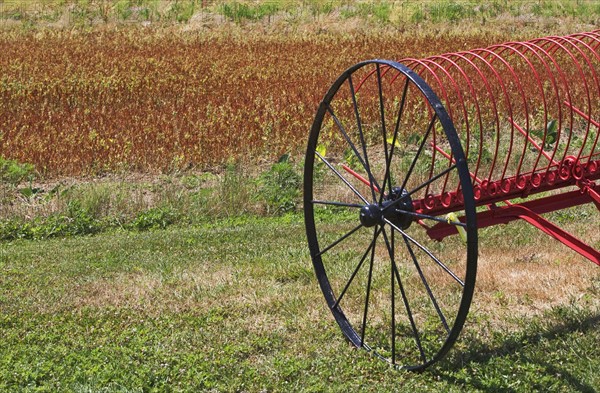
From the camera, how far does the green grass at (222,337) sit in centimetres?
476

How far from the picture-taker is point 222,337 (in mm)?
5473

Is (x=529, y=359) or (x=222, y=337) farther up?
(x=529, y=359)

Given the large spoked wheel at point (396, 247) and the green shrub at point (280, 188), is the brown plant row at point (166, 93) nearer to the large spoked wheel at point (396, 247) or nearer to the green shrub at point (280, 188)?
the green shrub at point (280, 188)

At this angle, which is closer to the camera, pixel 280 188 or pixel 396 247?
pixel 396 247

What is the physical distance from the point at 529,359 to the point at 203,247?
Answer: 12.3 ft

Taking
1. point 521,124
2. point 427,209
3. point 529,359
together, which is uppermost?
point 427,209

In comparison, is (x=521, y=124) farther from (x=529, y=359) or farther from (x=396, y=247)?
(x=529, y=359)

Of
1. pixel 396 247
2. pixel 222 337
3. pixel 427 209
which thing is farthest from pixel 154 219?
pixel 427 209

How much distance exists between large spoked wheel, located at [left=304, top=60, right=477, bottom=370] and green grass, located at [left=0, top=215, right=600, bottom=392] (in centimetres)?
19

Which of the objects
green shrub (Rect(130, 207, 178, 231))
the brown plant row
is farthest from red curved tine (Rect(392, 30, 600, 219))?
green shrub (Rect(130, 207, 178, 231))

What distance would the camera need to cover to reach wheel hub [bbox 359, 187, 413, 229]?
15.8ft

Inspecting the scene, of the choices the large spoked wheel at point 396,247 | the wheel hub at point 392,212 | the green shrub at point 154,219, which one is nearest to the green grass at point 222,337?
the large spoked wheel at point 396,247

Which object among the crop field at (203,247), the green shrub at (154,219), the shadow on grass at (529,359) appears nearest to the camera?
the shadow on grass at (529,359)

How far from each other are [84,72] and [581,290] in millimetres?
12246
